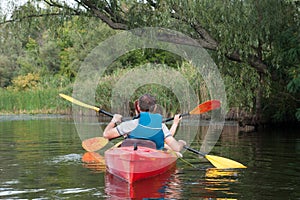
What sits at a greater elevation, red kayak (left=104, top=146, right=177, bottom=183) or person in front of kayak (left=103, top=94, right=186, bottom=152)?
person in front of kayak (left=103, top=94, right=186, bottom=152)

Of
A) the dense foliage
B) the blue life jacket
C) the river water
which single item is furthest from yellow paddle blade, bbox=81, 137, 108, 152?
the dense foliage

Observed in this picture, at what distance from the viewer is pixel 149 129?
30.5ft

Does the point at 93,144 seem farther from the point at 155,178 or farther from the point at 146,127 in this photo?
the point at 146,127

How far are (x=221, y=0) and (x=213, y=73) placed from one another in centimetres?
403

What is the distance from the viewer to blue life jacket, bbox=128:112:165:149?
9.14 metres

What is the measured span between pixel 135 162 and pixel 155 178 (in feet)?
2.80

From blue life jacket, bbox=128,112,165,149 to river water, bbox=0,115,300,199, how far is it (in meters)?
0.62

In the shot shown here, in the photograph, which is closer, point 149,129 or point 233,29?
point 149,129

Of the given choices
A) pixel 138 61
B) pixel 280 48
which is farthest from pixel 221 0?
pixel 138 61

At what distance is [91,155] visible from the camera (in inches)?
490

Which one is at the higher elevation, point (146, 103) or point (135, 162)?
point (146, 103)

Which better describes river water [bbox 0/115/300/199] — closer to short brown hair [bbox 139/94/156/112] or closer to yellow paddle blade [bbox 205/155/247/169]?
yellow paddle blade [bbox 205/155/247/169]

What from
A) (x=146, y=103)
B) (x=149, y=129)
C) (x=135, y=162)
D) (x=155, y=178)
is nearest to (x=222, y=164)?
(x=155, y=178)

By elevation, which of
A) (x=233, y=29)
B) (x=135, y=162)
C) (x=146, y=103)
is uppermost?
(x=233, y=29)
